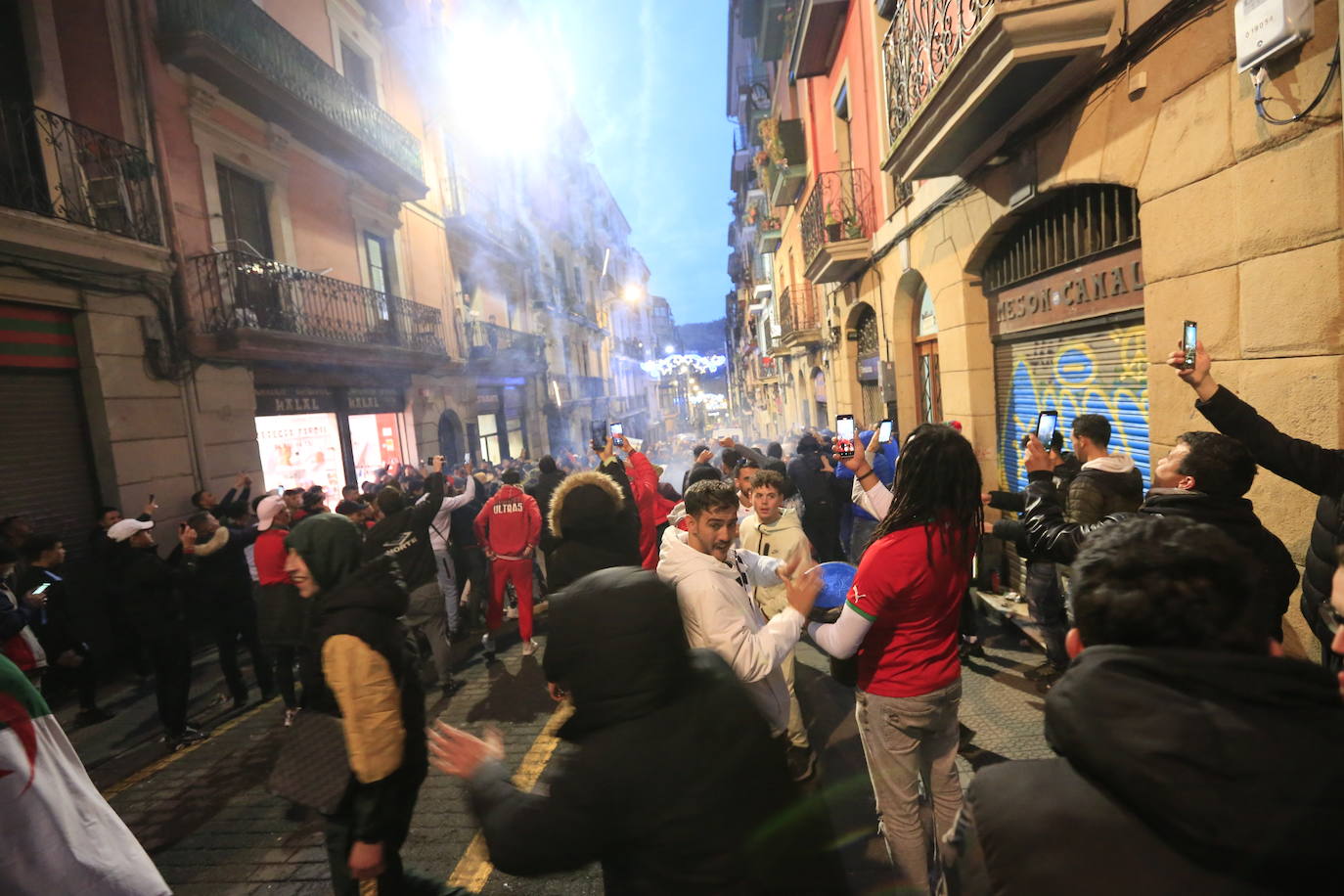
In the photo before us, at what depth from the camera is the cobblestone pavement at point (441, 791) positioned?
10.3 ft

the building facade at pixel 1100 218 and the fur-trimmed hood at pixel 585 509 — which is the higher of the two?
the building facade at pixel 1100 218

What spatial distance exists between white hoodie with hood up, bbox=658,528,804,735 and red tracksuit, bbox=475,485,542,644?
358 cm

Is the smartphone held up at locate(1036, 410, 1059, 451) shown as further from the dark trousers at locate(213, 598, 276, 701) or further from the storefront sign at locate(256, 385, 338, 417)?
the storefront sign at locate(256, 385, 338, 417)

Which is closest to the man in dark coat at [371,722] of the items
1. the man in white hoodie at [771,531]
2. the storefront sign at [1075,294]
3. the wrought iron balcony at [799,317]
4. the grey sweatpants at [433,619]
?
the man in white hoodie at [771,531]

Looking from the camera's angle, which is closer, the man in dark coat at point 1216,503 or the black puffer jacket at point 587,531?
the man in dark coat at point 1216,503

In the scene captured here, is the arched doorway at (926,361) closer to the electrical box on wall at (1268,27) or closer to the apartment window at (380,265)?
the electrical box on wall at (1268,27)

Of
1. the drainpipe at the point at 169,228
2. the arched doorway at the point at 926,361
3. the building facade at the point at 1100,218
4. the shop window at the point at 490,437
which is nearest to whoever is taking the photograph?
the building facade at the point at 1100,218

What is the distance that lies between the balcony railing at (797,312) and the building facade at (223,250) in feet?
29.0

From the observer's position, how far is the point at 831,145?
445 inches

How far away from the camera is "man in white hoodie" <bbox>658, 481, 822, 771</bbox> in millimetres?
2311

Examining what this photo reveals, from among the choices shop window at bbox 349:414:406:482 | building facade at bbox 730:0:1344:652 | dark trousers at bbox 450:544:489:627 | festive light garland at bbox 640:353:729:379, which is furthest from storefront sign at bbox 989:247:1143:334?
festive light garland at bbox 640:353:729:379

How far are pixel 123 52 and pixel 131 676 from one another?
7669mm

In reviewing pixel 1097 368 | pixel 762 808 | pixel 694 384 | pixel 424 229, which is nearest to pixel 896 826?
pixel 762 808

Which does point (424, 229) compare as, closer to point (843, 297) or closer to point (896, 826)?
point (843, 297)
